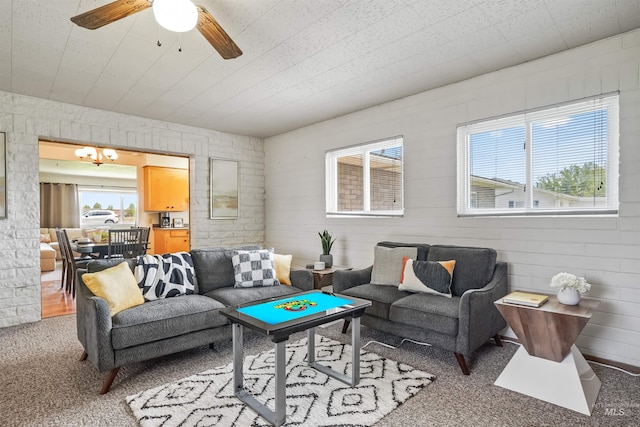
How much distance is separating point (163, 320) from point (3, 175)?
8.79 feet

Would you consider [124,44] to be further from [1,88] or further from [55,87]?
[1,88]

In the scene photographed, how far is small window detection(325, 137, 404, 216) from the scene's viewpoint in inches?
163

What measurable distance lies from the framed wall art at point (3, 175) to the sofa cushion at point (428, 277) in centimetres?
410

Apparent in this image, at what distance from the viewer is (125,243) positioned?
488 centimetres

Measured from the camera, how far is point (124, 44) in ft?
8.76

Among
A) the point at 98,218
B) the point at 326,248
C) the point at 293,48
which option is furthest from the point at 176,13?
the point at 98,218

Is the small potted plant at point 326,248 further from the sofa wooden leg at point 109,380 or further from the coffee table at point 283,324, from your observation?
the sofa wooden leg at point 109,380

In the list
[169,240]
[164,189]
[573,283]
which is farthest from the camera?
[164,189]

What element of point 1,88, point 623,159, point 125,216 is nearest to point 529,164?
point 623,159

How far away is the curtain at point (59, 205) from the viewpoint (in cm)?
955

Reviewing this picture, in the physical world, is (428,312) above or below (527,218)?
below

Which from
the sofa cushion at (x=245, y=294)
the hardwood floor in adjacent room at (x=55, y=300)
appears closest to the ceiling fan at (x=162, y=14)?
the sofa cushion at (x=245, y=294)

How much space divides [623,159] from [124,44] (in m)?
3.82

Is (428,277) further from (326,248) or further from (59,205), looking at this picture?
(59,205)
